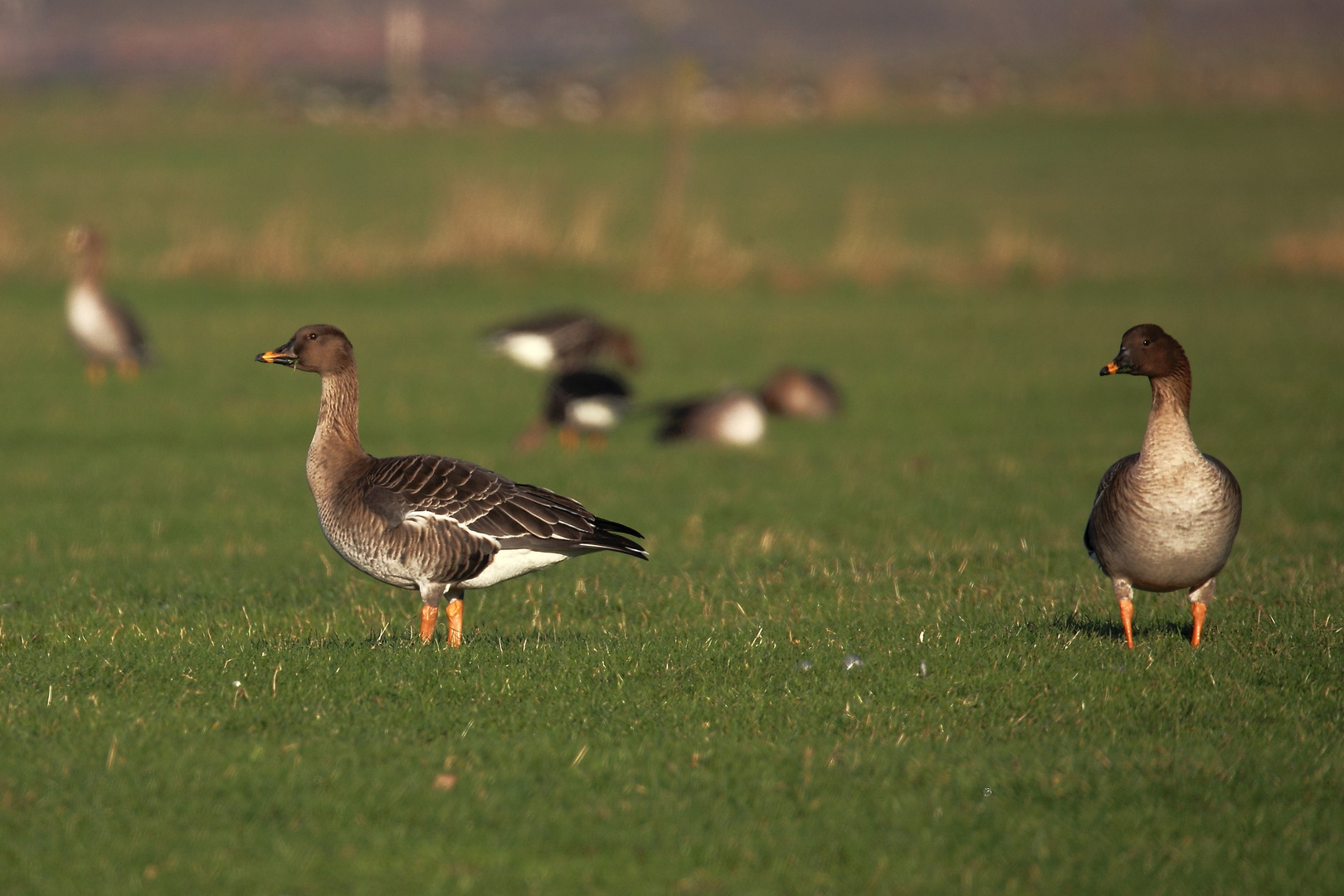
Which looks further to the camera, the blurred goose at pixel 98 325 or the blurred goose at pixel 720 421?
the blurred goose at pixel 98 325

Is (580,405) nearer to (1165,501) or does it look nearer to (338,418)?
(338,418)

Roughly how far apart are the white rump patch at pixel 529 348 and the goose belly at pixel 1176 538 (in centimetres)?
1804

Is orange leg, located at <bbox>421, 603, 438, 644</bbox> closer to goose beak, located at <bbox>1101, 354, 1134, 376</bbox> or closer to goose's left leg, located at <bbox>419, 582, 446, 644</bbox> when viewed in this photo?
goose's left leg, located at <bbox>419, 582, 446, 644</bbox>

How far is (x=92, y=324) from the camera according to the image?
988 inches

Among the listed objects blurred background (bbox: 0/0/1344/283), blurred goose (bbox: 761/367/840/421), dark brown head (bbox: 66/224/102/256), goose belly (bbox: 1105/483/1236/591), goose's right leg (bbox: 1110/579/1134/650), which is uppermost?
blurred background (bbox: 0/0/1344/283)

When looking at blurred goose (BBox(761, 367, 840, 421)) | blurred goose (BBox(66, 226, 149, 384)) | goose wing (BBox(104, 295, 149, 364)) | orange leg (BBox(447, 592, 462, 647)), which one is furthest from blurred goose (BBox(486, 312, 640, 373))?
orange leg (BBox(447, 592, 462, 647))

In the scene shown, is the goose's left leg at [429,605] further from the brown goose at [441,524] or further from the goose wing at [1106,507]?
the goose wing at [1106,507]

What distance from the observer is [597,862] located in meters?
6.24

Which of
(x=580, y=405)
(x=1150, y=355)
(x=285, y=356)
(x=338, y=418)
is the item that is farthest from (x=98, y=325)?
(x=1150, y=355)

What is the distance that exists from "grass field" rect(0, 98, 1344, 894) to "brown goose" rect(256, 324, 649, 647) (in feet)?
1.53

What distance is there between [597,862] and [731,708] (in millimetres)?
1933

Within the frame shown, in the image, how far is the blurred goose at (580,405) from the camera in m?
21.0

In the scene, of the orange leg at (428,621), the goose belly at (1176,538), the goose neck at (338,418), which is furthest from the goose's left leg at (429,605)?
the goose belly at (1176,538)

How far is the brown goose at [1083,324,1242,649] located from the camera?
8.58 meters
